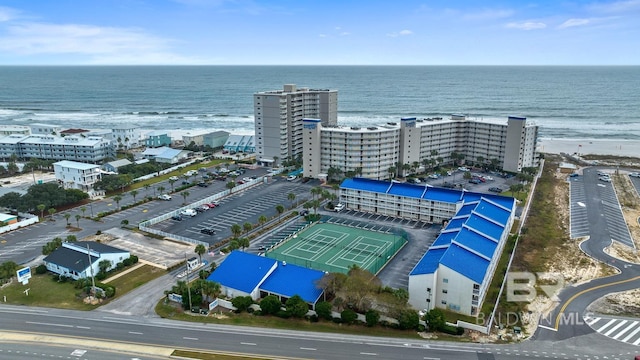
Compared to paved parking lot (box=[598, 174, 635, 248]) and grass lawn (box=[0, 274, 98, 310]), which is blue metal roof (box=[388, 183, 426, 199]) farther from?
grass lawn (box=[0, 274, 98, 310])

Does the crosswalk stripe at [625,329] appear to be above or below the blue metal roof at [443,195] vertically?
below

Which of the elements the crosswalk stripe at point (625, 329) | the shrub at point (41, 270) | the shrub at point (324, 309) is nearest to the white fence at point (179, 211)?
the shrub at point (41, 270)

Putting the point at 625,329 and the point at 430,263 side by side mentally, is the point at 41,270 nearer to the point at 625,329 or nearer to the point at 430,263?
the point at 430,263

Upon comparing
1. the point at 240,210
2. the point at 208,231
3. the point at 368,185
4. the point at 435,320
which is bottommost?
the point at 435,320

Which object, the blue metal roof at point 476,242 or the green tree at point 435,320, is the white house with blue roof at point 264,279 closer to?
the green tree at point 435,320

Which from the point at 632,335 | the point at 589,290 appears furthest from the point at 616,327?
the point at 589,290

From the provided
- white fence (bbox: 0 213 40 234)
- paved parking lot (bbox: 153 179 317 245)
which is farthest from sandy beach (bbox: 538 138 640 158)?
white fence (bbox: 0 213 40 234)

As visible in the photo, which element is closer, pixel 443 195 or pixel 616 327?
→ pixel 616 327
